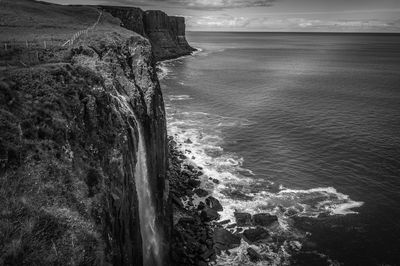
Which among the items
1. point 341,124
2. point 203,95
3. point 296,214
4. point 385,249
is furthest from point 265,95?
point 385,249

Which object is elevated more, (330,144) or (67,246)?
(67,246)

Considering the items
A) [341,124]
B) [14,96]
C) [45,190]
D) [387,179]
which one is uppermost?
[14,96]

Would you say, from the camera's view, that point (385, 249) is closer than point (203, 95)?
Yes

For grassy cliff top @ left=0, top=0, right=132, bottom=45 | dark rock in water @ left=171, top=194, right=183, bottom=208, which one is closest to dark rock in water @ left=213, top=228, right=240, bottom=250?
dark rock in water @ left=171, top=194, right=183, bottom=208

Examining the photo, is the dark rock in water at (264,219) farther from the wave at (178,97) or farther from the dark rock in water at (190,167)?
the wave at (178,97)

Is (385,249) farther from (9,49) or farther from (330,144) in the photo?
(9,49)
